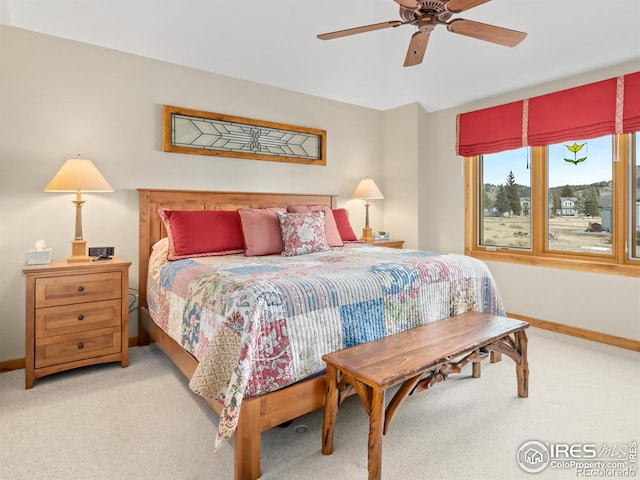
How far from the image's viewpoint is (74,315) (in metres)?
2.48

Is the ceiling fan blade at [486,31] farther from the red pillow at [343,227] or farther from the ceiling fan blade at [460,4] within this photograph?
the red pillow at [343,227]

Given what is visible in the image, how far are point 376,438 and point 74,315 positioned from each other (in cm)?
213

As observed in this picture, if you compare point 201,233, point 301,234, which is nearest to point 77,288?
point 201,233

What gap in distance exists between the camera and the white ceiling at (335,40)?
2627mm

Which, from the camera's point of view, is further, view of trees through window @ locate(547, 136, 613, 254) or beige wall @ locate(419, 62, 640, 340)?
view of trees through window @ locate(547, 136, 613, 254)

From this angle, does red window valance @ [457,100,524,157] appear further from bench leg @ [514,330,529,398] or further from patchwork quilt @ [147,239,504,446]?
bench leg @ [514,330,529,398]

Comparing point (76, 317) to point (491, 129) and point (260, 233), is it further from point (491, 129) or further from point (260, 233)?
point (491, 129)

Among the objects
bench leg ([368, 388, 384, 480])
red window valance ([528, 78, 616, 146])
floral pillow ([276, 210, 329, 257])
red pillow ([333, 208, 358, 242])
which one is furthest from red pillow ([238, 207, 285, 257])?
red window valance ([528, 78, 616, 146])

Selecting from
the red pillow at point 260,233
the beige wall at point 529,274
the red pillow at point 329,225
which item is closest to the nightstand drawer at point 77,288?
the red pillow at point 260,233

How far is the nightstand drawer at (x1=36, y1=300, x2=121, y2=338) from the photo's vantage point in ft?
7.82

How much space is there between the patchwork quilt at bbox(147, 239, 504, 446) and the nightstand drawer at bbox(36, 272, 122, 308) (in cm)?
30

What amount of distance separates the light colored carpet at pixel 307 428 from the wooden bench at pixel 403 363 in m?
0.18

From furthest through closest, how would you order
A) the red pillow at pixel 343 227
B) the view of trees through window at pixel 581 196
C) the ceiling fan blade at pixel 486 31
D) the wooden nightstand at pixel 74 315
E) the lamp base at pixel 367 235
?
the lamp base at pixel 367 235, the red pillow at pixel 343 227, the view of trees through window at pixel 581 196, the wooden nightstand at pixel 74 315, the ceiling fan blade at pixel 486 31

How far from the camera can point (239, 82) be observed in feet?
11.9
